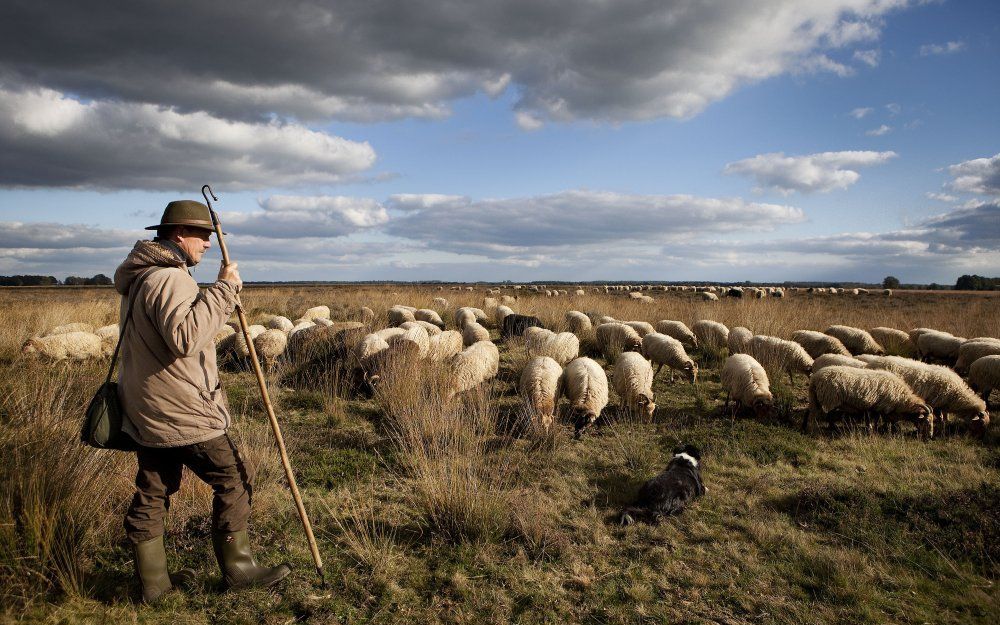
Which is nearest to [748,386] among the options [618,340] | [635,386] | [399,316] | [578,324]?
[635,386]

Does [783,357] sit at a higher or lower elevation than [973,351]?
lower

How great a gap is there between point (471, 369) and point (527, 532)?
4.48 meters

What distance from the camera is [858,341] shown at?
12477 millimetres

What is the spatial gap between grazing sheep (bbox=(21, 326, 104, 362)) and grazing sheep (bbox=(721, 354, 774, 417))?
13.2 meters

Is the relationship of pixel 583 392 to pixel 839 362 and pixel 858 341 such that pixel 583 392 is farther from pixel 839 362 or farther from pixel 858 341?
pixel 858 341

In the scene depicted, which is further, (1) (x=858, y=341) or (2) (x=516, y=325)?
(2) (x=516, y=325)

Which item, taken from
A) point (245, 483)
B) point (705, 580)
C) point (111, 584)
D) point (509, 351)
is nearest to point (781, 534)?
point (705, 580)

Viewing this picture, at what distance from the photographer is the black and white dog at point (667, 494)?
15.4 ft

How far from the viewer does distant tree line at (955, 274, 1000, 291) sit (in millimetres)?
69006

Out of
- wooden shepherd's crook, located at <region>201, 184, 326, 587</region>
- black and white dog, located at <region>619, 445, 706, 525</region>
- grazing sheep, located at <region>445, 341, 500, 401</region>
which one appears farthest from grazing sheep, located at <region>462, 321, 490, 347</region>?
wooden shepherd's crook, located at <region>201, 184, 326, 587</region>

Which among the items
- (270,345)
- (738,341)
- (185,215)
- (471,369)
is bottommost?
(471,369)

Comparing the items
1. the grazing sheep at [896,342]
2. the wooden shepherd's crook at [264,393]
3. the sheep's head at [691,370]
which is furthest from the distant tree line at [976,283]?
the wooden shepherd's crook at [264,393]

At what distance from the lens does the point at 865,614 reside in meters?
3.35

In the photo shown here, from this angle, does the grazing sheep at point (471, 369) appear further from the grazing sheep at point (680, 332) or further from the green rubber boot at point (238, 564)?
the grazing sheep at point (680, 332)
